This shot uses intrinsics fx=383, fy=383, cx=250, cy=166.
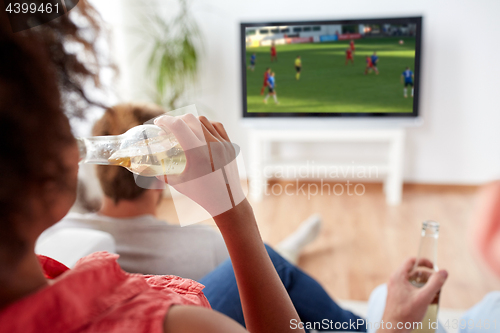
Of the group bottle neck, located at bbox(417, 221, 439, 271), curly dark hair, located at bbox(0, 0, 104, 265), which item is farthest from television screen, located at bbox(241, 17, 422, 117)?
curly dark hair, located at bbox(0, 0, 104, 265)

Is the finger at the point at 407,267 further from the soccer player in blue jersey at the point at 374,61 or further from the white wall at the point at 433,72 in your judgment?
the white wall at the point at 433,72

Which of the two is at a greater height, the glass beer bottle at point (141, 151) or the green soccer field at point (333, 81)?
the green soccer field at point (333, 81)

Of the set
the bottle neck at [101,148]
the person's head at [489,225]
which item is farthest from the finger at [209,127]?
the person's head at [489,225]

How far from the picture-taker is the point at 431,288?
54 cm

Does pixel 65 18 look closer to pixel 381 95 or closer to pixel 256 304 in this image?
pixel 256 304

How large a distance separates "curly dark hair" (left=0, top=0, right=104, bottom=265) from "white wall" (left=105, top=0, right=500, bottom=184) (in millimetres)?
1793

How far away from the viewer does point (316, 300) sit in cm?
73

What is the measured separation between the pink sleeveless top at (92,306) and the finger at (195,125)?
124 millimetres

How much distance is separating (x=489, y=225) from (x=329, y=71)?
53 cm

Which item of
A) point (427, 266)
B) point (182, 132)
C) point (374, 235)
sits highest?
point (182, 132)

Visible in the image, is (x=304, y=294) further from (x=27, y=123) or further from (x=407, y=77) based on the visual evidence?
(x=27, y=123)

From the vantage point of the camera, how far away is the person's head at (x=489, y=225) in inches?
6.7

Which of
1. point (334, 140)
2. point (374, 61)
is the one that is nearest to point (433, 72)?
point (334, 140)

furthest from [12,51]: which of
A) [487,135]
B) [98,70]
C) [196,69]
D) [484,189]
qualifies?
[487,135]
